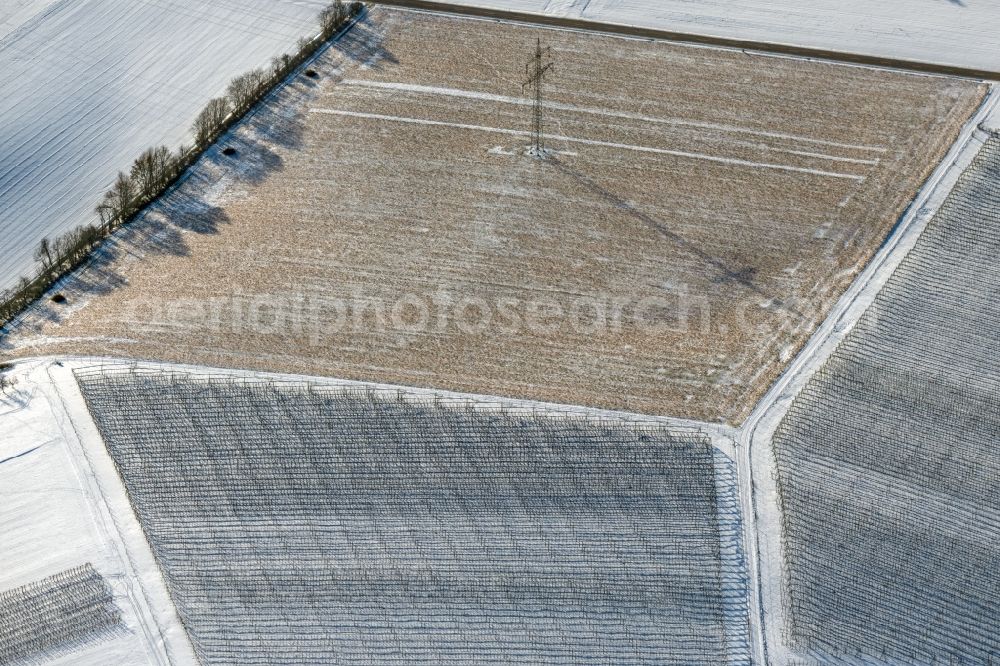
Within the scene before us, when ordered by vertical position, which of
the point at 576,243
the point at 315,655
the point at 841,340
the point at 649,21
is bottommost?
the point at 315,655

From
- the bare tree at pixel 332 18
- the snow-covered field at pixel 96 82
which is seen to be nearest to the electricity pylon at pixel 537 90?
the bare tree at pixel 332 18

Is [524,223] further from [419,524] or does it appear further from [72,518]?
[72,518]

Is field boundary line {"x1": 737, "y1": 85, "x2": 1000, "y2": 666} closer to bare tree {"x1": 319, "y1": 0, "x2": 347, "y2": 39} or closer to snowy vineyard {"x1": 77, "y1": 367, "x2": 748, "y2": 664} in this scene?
snowy vineyard {"x1": 77, "y1": 367, "x2": 748, "y2": 664}

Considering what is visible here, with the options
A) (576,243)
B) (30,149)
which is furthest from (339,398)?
(30,149)

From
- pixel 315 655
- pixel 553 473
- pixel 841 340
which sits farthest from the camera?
pixel 841 340

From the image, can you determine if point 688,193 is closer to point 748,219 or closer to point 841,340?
point 748,219

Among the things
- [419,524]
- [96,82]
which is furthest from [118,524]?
[96,82]
